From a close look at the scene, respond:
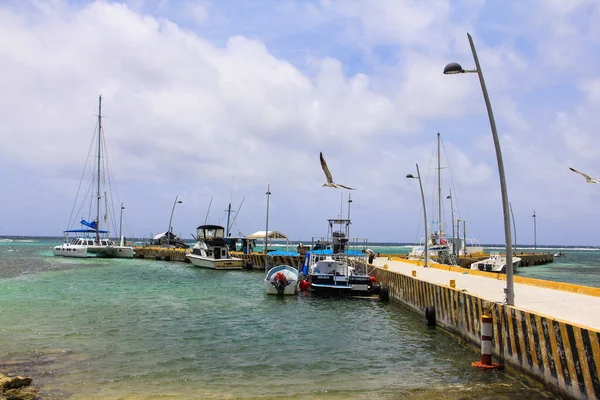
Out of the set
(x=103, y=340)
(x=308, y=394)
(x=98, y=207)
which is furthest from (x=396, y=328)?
(x=98, y=207)

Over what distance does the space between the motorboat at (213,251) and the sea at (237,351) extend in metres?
25.2

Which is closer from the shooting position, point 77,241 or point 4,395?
point 4,395

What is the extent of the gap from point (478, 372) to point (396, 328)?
719 centimetres

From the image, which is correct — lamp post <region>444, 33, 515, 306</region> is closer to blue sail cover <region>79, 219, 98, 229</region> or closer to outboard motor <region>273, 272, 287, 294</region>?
outboard motor <region>273, 272, 287, 294</region>

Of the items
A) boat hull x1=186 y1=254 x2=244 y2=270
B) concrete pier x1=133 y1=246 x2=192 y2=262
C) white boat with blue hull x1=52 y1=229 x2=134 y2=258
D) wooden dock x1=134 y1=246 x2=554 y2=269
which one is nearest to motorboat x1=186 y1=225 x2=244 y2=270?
boat hull x1=186 y1=254 x2=244 y2=270

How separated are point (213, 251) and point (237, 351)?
40.1 m

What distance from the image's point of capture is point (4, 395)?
10273mm

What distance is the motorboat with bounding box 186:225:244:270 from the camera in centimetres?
5344

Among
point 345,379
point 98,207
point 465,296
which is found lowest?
point 345,379

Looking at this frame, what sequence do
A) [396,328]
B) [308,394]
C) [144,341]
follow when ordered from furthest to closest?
[396,328] < [144,341] < [308,394]

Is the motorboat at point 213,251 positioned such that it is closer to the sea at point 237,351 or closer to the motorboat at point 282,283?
the motorboat at point 282,283

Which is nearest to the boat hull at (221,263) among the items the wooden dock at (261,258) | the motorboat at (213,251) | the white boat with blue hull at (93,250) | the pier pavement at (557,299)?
the motorboat at (213,251)

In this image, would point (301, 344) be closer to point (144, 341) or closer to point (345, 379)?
point (345, 379)

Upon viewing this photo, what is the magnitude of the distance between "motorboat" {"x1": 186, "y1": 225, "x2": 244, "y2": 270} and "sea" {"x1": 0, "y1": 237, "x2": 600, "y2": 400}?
2522 cm
